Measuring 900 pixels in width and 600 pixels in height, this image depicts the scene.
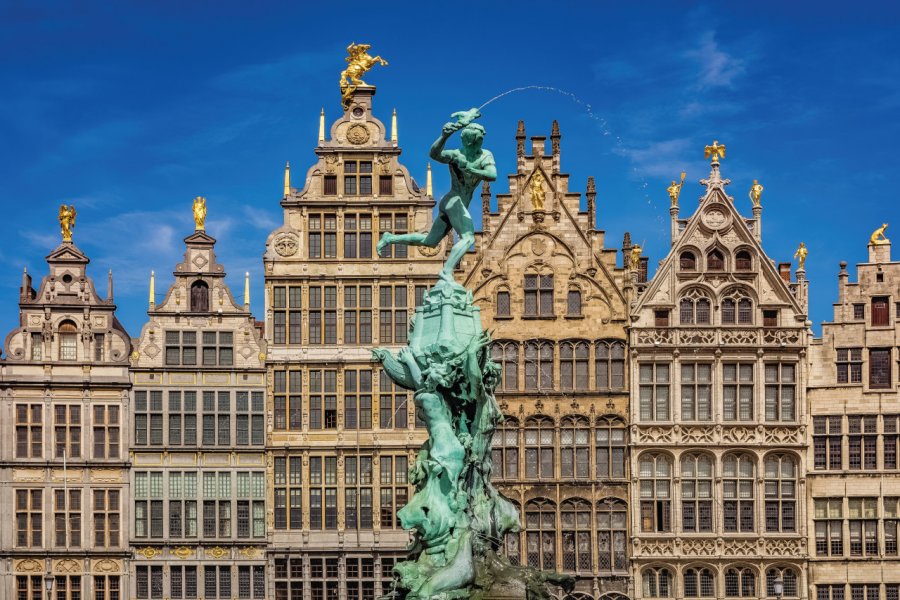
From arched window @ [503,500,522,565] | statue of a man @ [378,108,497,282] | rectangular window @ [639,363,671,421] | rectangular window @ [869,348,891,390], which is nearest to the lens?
statue of a man @ [378,108,497,282]

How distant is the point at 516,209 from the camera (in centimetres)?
5553

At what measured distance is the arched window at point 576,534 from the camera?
2133 inches

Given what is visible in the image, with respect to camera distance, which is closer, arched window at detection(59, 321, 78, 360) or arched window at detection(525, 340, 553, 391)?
arched window at detection(525, 340, 553, 391)

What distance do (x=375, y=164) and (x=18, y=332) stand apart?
13001mm

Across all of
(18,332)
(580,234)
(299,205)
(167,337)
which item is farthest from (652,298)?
(18,332)

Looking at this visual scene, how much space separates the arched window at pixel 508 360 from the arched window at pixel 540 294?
4.33 ft

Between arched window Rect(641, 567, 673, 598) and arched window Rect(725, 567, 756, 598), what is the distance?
6.12 ft

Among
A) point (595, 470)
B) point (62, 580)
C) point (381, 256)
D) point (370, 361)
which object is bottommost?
point (62, 580)

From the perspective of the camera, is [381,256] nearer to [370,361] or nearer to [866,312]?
[370,361]

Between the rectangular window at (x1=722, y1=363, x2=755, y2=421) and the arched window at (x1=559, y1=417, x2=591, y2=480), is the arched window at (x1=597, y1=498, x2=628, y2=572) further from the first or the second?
the rectangular window at (x1=722, y1=363, x2=755, y2=421)

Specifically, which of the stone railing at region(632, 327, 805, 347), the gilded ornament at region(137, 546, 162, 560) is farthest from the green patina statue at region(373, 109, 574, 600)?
the gilded ornament at region(137, 546, 162, 560)

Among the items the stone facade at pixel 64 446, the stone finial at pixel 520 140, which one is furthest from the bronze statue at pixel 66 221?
the stone finial at pixel 520 140

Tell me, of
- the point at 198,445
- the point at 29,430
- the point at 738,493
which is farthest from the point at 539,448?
the point at 29,430

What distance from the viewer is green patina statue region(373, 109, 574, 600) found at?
32219 millimetres
